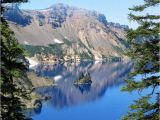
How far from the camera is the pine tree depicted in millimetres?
19047

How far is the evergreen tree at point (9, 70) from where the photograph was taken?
17.8 metres

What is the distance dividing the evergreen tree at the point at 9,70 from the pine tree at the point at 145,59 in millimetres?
5340

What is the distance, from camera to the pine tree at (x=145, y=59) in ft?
62.5

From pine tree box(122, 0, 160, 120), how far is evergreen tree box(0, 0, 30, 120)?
17.5ft

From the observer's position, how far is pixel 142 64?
19.7 m

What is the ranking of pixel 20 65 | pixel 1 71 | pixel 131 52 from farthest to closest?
1. pixel 131 52
2. pixel 20 65
3. pixel 1 71

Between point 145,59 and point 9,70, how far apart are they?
662 cm

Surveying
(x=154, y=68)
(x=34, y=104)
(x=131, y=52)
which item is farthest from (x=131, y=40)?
(x=34, y=104)

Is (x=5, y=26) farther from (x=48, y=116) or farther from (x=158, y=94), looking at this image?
(x=48, y=116)

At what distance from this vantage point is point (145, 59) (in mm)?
19344

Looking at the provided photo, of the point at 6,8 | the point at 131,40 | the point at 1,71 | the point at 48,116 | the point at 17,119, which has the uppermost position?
the point at 6,8

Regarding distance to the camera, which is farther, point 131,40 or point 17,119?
point 131,40

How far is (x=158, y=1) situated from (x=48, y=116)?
564ft

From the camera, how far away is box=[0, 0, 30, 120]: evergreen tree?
1781 cm
